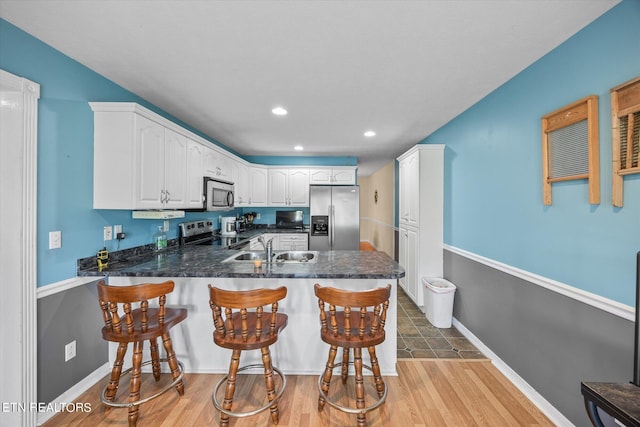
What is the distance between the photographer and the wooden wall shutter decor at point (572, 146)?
59.7 inches

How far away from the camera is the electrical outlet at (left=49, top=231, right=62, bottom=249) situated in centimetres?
181

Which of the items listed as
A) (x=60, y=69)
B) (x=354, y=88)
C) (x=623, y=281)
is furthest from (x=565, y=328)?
(x=60, y=69)

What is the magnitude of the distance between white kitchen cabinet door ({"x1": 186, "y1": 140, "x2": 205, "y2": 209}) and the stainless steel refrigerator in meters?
2.09

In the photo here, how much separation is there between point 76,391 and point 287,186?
13.0 ft

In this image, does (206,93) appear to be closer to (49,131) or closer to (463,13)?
(49,131)

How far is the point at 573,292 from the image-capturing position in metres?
1.65

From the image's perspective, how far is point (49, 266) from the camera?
1.80 metres

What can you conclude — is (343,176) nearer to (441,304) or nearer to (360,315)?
(441,304)

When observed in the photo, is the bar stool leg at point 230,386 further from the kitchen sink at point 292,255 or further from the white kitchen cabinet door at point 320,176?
the white kitchen cabinet door at point 320,176

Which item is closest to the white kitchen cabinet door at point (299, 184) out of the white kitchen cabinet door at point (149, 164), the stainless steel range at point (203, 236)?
the stainless steel range at point (203, 236)

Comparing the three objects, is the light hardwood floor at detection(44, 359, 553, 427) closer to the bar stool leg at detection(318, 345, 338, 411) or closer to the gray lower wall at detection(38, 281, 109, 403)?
the bar stool leg at detection(318, 345, 338, 411)

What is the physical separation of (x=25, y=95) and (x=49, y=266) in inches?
43.6

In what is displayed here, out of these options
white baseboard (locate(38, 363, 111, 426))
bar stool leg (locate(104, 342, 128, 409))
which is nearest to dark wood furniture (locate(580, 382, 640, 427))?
bar stool leg (locate(104, 342, 128, 409))

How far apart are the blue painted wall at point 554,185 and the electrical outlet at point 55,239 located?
3450mm
